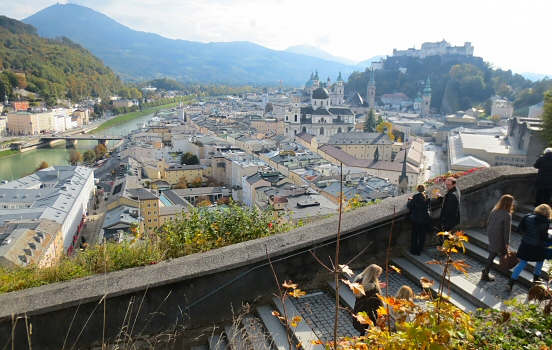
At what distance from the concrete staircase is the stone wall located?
0.15 metres

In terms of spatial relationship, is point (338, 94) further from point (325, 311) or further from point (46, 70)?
point (325, 311)

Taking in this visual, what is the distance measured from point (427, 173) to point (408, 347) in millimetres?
31487

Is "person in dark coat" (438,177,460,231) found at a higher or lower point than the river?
higher

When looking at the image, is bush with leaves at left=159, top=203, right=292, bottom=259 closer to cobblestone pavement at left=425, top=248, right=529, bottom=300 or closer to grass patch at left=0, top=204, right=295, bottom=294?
grass patch at left=0, top=204, right=295, bottom=294

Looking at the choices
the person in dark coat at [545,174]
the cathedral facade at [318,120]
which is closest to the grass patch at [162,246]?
the person in dark coat at [545,174]

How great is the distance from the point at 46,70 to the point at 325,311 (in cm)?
7728

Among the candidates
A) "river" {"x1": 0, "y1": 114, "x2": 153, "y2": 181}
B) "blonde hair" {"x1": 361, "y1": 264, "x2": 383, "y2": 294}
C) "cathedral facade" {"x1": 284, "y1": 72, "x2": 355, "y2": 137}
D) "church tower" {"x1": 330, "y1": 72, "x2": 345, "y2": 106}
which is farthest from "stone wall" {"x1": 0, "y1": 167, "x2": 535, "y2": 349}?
"church tower" {"x1": 330, "y1": 72, "x2": 345, "y2": 106}

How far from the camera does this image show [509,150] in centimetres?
2211

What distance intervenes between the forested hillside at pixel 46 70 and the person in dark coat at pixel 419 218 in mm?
→ 67535

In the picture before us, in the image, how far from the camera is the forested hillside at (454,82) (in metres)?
63.9

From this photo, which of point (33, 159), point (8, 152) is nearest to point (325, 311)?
point (33, 159)

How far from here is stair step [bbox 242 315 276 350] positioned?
7.93ft

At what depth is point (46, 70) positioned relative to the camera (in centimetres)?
6762

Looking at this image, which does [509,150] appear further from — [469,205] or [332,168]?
[469,205]
